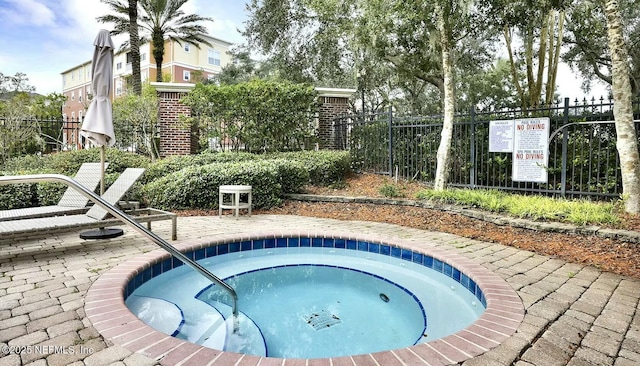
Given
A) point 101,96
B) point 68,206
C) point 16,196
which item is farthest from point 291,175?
point 16,196

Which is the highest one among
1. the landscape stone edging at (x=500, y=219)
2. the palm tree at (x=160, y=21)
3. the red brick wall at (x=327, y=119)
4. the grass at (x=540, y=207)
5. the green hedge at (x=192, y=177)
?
the palm tree at (x=160, y=21)

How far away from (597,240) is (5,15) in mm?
17000

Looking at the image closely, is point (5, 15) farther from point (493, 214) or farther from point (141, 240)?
point (493, 214)

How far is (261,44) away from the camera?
14141mm

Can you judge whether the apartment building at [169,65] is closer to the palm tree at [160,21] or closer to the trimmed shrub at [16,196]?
the palm tree at [160,21]

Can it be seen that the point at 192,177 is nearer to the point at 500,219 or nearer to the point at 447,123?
the point at 447,123

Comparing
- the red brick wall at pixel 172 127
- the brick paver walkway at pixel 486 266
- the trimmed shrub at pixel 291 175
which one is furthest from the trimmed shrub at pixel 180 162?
the brick paver walkway at pixel 486 266

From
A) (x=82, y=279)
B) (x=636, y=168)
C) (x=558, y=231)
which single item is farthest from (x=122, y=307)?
(x=636, y=168)

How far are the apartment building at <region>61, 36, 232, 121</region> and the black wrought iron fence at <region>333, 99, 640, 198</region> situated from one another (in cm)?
2791

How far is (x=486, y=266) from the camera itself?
3.46 meters

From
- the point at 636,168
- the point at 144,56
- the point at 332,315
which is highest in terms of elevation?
the point at 144,56

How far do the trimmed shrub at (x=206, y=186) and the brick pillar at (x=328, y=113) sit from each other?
439 centimetres

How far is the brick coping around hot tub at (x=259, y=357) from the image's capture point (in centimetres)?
181

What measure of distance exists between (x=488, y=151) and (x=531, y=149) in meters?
A: 0.84
